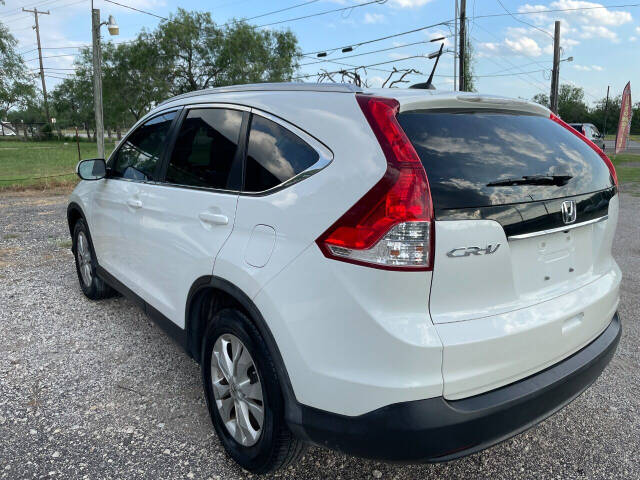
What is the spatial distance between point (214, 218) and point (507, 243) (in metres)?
1.28

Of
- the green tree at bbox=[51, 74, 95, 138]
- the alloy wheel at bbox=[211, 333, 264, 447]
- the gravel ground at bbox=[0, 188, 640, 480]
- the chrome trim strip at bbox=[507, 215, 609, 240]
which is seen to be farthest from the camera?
the green tree at bbox=[51, 74, 95, 138]

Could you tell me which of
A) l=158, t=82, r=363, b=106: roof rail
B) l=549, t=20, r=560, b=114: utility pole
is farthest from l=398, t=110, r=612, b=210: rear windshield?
l=549, t=20, r=560, b=114: utility pole

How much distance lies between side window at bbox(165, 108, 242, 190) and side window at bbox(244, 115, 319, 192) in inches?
4.6

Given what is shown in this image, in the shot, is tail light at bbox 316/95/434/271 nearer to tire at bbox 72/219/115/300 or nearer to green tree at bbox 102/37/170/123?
tire at bbox 72/219/115/300

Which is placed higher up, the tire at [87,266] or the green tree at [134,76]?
the green tree at [134,76]

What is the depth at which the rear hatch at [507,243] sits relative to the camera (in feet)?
5.54

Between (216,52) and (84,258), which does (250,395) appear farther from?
(216,52)

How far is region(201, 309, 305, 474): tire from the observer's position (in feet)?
6.53

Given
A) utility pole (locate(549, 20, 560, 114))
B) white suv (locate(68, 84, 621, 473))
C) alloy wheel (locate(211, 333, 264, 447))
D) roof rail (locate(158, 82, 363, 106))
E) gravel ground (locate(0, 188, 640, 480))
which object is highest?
utility pole (locate(549, 20, 560, 114))

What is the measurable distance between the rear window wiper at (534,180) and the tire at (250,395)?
110 centimetres

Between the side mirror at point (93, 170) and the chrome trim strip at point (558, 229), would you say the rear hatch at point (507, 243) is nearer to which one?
the chrome trim strip at point (558, 229)

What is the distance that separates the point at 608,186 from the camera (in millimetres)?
2316

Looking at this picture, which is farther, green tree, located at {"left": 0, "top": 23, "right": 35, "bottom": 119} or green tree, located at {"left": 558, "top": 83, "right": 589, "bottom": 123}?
green tree, located at {"left": 558, "top": 83, "right": 589, "bottom": 123}

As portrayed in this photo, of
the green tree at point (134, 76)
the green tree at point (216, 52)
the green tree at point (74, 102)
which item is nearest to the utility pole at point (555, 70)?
the green tree at point (216, 52)
